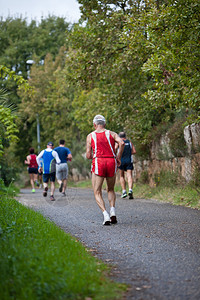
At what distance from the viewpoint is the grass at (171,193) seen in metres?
12.0

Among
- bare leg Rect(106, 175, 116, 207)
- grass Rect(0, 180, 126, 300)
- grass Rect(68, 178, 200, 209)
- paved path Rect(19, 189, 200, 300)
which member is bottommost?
paved path Rect(19, 189, 200, 300)

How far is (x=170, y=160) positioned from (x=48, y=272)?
39.0 ft

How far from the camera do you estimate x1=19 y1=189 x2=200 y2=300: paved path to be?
4504 mm

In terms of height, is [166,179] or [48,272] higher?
[166,179]

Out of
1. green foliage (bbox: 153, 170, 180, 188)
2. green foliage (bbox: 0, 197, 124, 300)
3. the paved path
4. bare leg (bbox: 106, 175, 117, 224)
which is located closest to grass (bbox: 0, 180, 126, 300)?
green foliage (bbox: 0, 197, 124, 300)

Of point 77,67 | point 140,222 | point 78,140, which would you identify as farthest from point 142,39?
point 78,140

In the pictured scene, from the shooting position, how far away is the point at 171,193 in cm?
1384

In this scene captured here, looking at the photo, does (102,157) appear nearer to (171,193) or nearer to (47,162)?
(171,193)

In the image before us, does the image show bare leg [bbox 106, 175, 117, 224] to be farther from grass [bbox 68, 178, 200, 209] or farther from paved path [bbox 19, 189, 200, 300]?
grass [bbox 68, 178, 200, 209]

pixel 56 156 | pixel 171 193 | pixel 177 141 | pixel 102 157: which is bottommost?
pixel 171 193

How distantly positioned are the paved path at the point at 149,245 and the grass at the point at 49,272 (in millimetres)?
288

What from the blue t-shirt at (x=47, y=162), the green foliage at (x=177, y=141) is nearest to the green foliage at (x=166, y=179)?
the green foliage at (x=177, y=141)

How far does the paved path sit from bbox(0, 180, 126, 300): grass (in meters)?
0.29

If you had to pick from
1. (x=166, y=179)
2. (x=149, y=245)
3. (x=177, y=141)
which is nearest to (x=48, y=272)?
(x=149, y=245)
